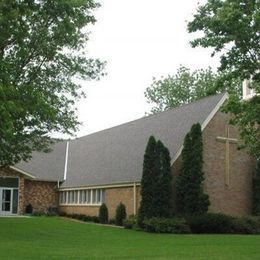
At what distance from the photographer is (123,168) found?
3506 cm

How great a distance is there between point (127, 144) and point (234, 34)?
21.9 m

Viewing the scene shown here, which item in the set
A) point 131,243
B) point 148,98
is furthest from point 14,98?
point 148,98

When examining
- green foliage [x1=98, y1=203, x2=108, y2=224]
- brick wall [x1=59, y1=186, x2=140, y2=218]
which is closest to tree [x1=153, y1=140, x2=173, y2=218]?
brick wall [x1=59, y1=186, x2=140, y2=218]

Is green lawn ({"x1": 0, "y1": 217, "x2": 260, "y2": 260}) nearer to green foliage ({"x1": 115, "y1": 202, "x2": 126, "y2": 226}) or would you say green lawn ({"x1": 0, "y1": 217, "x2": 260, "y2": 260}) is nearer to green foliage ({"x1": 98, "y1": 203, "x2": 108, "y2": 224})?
green foliage ({"x1": 115, "y1": 202, "x2": 126, "y2": 226})

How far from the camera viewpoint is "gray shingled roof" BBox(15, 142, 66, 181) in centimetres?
4375

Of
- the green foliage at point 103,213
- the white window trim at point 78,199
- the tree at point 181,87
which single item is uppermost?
the tree at point 181,87

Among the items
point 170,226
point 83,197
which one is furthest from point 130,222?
point 83,197

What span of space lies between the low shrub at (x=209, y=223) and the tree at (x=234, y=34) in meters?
10.1

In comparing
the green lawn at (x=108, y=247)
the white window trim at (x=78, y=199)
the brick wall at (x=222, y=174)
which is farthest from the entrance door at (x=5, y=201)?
the green lawn at (x=108, y=247)

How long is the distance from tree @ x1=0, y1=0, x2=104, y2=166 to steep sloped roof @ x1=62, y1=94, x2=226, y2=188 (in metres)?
7.43

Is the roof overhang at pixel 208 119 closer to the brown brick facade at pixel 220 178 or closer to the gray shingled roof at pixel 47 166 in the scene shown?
the brown brick facade at pixel 220 178

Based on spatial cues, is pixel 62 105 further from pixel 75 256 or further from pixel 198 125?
pixel 75 256

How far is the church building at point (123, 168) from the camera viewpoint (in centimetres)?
3177

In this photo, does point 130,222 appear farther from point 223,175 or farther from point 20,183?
point 20,183
